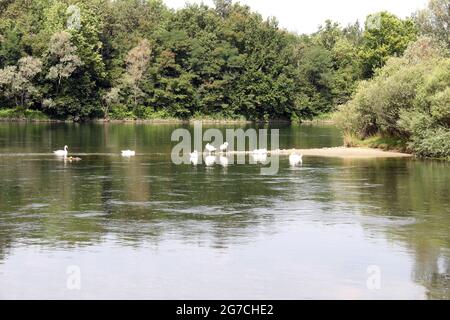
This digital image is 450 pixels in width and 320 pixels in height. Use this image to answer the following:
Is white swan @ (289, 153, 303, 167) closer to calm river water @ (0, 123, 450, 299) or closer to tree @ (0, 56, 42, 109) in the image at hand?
calm river water @ (0, 123, 450, 299)

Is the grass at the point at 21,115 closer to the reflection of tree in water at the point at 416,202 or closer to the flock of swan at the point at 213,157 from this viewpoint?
the flock of swan at the point at 213,157

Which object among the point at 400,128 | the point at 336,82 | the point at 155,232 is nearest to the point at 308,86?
the point at 336,82

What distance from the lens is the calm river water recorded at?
22.3 metres

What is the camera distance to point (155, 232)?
29.7m

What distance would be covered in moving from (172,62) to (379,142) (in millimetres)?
80725

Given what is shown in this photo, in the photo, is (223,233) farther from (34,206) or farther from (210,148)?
(210,148)

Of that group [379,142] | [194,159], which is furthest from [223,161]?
[379,142]

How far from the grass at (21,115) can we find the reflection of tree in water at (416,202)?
279ft

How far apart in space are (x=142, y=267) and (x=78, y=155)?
3951cm

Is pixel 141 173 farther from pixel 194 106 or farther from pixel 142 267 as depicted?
pixel 194 106

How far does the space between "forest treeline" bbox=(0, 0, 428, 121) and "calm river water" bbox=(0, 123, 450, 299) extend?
8496 cm

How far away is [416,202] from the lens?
3772 centimetres

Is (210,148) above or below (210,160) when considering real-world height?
above

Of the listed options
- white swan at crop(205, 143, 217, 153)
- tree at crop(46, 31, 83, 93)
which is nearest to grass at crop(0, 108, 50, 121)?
tree at crop(46, 31, 83, 93)
